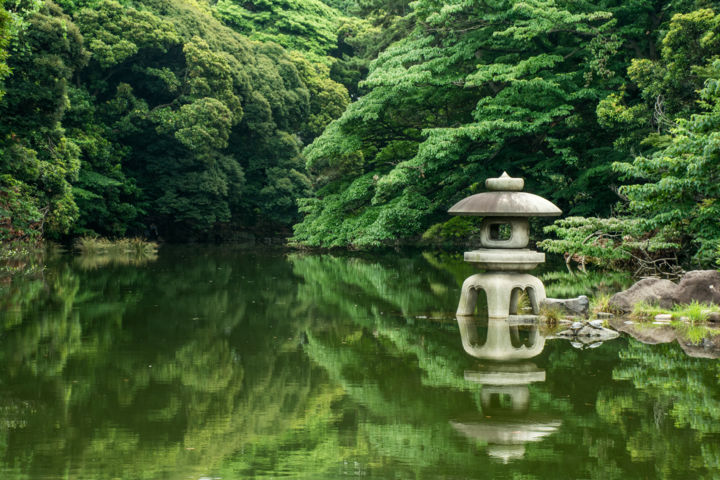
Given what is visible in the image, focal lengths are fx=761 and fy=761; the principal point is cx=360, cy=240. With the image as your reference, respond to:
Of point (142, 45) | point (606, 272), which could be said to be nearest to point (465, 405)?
point (606, 272)

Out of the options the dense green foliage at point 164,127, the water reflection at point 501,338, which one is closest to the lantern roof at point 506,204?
the water reflection at point 501,338

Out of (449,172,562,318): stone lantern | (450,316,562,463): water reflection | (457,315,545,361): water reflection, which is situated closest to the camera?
(450,316,562,463): water reflection

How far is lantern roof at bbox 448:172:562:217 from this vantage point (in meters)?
8.88

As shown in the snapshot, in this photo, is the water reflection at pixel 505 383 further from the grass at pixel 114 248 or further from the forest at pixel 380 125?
the grass at pixel 114 248

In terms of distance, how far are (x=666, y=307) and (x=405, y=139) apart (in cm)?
1408

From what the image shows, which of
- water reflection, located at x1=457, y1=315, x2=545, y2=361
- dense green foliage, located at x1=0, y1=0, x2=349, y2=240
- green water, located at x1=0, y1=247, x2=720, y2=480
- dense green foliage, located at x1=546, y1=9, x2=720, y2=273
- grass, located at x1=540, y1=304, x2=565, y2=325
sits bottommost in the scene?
green water, located at x1=0, y1=247, x2=720, y2=480

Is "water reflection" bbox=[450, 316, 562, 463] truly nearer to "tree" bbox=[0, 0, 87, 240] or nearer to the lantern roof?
the lantern roof

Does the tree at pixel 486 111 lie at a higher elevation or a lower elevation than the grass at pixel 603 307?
higher

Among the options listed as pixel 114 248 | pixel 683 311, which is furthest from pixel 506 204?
pixel 114 248

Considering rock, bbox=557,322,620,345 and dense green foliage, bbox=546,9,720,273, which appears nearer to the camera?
rock, bbox=557,322,620,345

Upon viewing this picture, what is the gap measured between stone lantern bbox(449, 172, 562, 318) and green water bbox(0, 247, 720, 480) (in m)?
0.59

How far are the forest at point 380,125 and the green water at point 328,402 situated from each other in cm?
461

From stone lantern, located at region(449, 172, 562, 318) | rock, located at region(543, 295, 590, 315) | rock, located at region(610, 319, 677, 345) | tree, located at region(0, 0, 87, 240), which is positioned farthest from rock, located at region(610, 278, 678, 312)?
tree, located at region(0, 0, 87, 240)

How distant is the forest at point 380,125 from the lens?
13.8m
